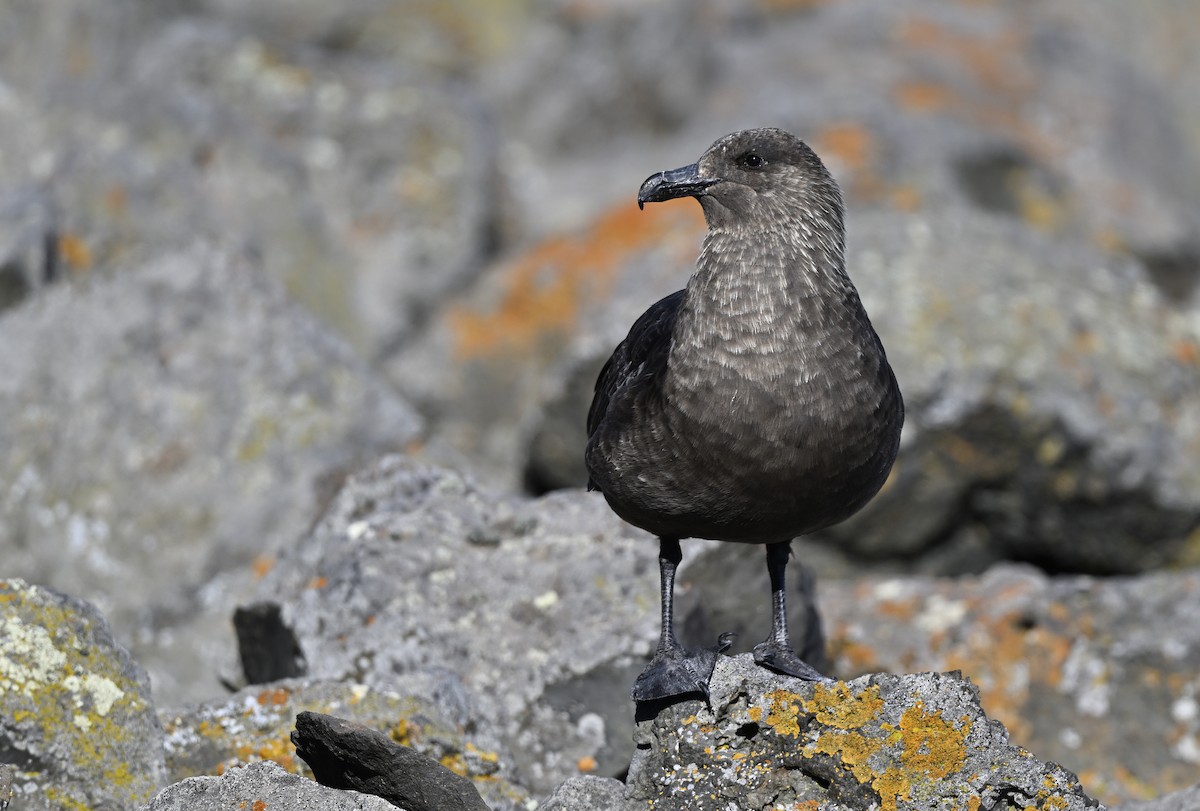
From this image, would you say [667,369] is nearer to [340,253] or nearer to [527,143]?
[340,253]

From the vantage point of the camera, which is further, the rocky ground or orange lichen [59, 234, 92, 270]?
orange lichen [59, 234, 92, 270]

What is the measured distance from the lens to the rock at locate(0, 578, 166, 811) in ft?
17.5

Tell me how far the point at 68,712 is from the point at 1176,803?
4.26 metres

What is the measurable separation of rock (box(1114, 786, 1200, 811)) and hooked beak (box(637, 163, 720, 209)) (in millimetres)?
3029

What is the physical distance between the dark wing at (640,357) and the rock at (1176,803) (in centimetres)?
260

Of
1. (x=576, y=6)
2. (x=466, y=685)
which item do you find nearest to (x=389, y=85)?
(x=576, y=6)

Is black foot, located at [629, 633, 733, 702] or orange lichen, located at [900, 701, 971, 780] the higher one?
black foot, located at [629, 633, 733, 702]

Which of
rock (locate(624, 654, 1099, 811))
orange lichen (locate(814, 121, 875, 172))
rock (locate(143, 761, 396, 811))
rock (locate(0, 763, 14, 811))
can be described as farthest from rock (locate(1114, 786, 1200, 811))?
orange lichen (locate(814, 121, 875, 172))

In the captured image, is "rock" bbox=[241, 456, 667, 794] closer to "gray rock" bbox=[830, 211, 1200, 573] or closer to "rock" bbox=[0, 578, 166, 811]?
"rock" bbox=[0, 578, 166, 811]

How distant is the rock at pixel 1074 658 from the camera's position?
25.0 ft

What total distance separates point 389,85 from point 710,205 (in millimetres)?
8501

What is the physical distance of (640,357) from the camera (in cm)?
636

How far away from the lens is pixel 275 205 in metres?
12.4

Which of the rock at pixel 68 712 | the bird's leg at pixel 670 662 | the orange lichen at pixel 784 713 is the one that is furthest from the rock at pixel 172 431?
the orange lichen at pixel 784 713
